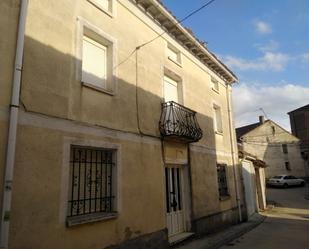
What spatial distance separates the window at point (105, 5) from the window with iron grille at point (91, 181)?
3335 mm

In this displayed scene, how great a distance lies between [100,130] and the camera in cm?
632

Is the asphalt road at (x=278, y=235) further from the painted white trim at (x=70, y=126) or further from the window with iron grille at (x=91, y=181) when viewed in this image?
the painted white trim at (x=70, y=126)

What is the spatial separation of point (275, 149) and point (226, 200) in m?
27.8

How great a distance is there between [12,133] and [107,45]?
3.49 m

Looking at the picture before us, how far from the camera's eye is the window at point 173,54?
1000cm

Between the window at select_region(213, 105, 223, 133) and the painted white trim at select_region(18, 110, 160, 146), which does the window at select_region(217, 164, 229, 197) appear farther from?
the painted white trim at select_region(18, 110, 160, 146)

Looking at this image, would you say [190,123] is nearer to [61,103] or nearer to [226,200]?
[226,200]

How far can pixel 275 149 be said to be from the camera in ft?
121

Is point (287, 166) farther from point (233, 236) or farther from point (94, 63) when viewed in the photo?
point (94, 63)

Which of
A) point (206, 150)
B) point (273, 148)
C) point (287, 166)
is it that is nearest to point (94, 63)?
point (206, 150)

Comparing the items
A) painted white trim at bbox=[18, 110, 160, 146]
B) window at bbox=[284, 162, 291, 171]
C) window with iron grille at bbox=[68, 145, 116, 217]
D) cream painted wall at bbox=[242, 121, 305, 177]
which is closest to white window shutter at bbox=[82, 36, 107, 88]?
painted white trim at bbox=[18, 110, 160, 146]

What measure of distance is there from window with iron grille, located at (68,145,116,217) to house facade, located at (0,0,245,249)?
0.8 inches

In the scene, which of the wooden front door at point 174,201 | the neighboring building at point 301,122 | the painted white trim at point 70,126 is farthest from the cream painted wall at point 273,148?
the painted white trim at point 70,126

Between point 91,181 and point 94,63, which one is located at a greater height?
point 94,63
